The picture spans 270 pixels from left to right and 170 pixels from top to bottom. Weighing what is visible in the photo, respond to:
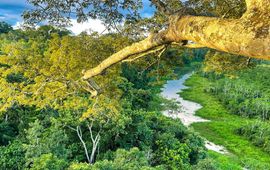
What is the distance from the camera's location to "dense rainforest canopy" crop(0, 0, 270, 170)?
3.08 m

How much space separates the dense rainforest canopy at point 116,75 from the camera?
3.08 meters

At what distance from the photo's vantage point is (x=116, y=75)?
6.52 m

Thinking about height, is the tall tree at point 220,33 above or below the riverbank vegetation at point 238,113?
above

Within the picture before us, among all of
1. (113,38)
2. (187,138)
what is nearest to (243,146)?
(187,138)

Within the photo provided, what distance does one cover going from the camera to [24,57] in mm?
6059

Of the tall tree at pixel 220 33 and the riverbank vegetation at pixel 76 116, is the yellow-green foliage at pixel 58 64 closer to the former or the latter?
the riverbank vegetation at pixel 76 116

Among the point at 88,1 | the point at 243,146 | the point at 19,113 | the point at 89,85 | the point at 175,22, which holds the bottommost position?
the point at 243,146

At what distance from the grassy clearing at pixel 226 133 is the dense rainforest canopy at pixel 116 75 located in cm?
14

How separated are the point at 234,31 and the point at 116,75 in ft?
14.2

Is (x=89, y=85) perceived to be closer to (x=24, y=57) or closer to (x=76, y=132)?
(x=24, y=57)

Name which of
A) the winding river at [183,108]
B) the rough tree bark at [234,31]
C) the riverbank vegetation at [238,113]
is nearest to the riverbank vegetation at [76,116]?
the rough tree bark at [234,31]

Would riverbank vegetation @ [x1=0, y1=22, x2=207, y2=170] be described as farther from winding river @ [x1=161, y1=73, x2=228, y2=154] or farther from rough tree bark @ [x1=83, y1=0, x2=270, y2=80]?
winding river @ [x1=161, y1=73, x2=228, y2=154]

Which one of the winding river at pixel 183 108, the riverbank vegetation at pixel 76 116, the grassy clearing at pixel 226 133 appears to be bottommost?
the grassy clearing at pixel 226 133

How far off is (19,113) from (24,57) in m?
10.8
